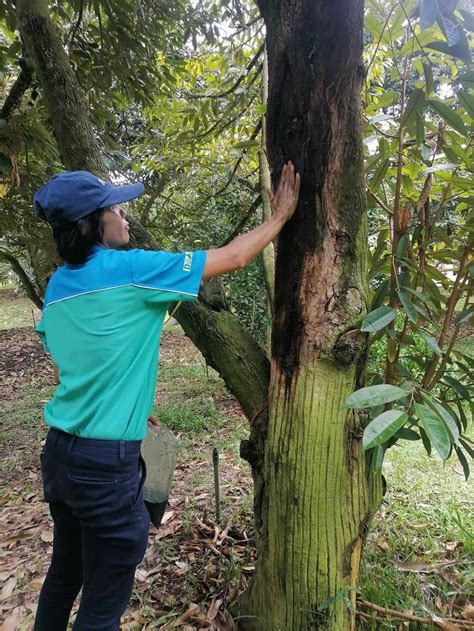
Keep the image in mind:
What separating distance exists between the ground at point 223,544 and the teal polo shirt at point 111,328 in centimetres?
94

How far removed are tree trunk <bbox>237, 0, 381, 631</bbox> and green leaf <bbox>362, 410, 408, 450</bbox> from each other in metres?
0.38

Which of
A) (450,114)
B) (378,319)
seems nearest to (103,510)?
(378,319)

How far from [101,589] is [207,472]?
6.34 feet

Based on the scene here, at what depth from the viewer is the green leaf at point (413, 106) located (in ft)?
4.24

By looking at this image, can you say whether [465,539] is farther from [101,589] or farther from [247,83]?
[247,83]

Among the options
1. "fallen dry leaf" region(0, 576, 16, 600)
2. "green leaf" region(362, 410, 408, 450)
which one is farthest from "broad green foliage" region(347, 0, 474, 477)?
"fallen dry leaf" region(0, 576, 16, 600)

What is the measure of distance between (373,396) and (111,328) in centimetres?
70

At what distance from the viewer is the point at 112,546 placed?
1.31m

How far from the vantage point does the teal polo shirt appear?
1.25 metres

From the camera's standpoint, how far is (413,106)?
1318 millimetres

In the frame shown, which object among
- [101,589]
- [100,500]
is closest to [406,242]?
[100,500]

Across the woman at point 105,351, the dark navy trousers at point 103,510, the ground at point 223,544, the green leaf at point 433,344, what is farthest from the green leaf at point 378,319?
the ground at point 223,544

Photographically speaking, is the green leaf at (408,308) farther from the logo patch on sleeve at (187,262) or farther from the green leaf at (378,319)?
the logo patch on sleeve at (187,262)

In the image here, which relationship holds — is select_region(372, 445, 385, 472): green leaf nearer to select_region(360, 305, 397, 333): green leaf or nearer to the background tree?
the background tree
